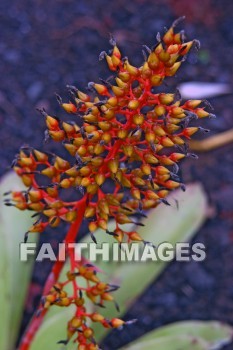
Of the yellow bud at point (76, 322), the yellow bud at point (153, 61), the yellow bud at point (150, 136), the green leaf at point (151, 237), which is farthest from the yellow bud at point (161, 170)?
the green leaf at point (151, 237)

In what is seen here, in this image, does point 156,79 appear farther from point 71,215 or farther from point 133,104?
point 71,215

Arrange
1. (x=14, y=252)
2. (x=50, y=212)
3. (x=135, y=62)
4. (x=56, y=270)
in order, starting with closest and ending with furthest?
(x=50, y=212) < (x=56, y=270) < (x=14, y=252) < (x=135, y=62)

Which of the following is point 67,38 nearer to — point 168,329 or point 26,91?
point 26,91

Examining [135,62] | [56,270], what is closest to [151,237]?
[56,270]

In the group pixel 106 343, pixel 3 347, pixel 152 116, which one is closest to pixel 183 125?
pixel 152 116

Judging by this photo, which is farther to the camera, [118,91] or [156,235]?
[156,235]

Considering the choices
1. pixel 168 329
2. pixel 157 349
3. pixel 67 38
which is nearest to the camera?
pixel 157 349
